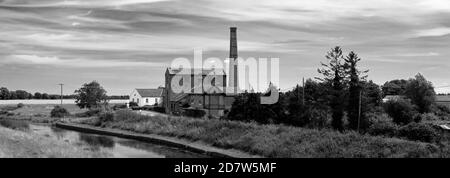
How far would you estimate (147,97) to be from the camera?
101688mm

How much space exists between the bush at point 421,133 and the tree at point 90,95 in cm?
5832

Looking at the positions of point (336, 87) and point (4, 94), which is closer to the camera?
point (336, 87)

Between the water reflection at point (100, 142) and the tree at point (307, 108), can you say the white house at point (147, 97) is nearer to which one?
the tree at point (307, 108)

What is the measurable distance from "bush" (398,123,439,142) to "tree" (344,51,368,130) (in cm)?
1174

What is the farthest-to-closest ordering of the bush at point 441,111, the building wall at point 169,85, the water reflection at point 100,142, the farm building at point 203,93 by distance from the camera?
1. the bush at point 441,111
2. the building wall at point 169,85
3. the farm building at point 203,93
4. the water reflection at point 100,142

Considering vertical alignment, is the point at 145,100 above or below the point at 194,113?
above

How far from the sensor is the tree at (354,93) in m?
54.9

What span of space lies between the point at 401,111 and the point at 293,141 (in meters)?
49.0

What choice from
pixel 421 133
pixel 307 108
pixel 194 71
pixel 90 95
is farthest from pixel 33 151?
pixel 90 95

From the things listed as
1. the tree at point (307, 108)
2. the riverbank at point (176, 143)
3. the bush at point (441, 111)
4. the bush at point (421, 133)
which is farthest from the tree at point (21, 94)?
the bush at point (421, 133)

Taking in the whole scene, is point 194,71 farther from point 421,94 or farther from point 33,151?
point 33,151

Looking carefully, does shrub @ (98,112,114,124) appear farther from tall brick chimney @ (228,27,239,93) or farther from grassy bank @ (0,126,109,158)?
tall brick chimney @ (228,27,239,93)
